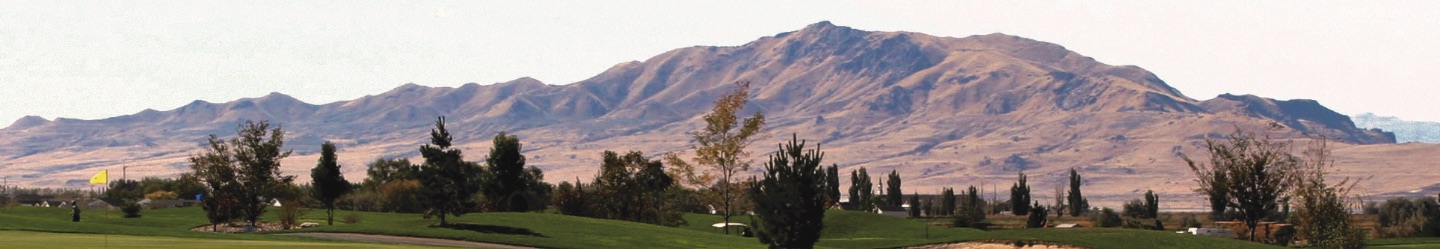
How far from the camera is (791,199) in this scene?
60.8 meters

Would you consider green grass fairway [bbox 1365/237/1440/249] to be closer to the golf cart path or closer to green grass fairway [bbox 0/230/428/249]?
the golf cart path

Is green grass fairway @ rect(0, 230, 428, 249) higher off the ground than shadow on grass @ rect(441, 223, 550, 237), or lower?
higher

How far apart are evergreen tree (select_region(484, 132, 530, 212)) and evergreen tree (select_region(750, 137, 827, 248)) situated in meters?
60.9

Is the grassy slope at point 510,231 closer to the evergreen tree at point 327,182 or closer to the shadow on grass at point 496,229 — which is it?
the shadow on grass at point 496,229

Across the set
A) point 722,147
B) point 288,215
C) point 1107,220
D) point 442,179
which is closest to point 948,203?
point 1107,220

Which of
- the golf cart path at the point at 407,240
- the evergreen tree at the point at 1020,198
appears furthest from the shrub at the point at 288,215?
the evergreen tree at the point at 1020,198

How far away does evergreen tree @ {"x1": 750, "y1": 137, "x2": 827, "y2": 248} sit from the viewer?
60594 mm

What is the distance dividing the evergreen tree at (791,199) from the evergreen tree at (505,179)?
60.9 metres

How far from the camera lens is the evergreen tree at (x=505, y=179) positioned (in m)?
121

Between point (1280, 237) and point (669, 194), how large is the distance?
4502 cm

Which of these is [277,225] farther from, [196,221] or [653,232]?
[653,232]

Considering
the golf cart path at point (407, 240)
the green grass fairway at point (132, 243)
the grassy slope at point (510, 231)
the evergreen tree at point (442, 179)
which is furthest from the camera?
the evergreen tree at point (442, 179)

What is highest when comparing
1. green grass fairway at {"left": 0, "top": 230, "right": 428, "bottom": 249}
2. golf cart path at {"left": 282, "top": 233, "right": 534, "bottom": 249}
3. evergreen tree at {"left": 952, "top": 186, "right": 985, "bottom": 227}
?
green grass fairway at {"left": 0, "top": 230, "right": 428, "bottom": 249}

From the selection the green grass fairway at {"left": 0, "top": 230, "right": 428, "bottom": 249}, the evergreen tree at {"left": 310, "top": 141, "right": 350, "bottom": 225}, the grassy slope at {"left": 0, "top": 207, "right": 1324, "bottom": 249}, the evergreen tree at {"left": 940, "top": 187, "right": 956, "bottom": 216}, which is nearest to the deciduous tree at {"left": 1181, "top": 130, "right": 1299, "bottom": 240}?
the grassy slope at {"left": 0, "top": 207, "right": 1324, "bottom": 249}
